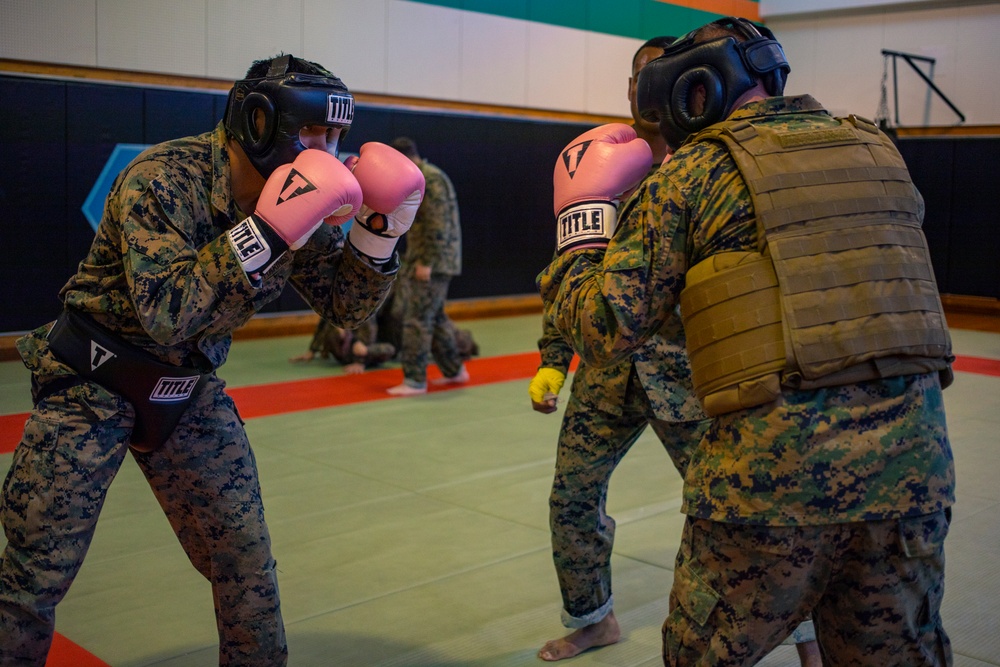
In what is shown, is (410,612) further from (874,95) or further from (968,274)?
(874,95)

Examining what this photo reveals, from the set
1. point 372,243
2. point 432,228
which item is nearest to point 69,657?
point 372,243

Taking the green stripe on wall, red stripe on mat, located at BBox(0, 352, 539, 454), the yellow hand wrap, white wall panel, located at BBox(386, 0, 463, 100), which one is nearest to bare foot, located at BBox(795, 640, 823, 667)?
the yellow hand wrap

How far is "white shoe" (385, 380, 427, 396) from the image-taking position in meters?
8.02

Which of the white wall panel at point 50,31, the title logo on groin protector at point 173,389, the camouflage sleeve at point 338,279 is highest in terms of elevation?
the white wall panel at point 50,31

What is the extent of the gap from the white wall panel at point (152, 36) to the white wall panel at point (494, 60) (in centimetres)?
370

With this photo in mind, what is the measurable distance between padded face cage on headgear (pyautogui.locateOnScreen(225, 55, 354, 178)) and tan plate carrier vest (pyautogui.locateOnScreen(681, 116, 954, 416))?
1.09 meters

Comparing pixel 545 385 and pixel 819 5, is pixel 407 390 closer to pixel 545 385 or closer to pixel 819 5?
pixel 545 385

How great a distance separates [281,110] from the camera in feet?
8.26

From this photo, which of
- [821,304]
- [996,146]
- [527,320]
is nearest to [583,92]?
[527,320]

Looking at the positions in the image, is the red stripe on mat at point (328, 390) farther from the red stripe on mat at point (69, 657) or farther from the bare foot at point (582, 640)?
the bare foot at point (582, 640)

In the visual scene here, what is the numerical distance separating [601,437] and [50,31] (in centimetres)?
806

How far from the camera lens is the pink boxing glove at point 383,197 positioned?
8.96 feet

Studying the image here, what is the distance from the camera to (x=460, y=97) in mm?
Answer: 12578

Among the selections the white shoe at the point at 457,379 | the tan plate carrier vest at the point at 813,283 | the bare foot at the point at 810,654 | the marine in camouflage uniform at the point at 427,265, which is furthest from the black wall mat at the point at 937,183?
the tan plate carrier vest at the point at 813,283
